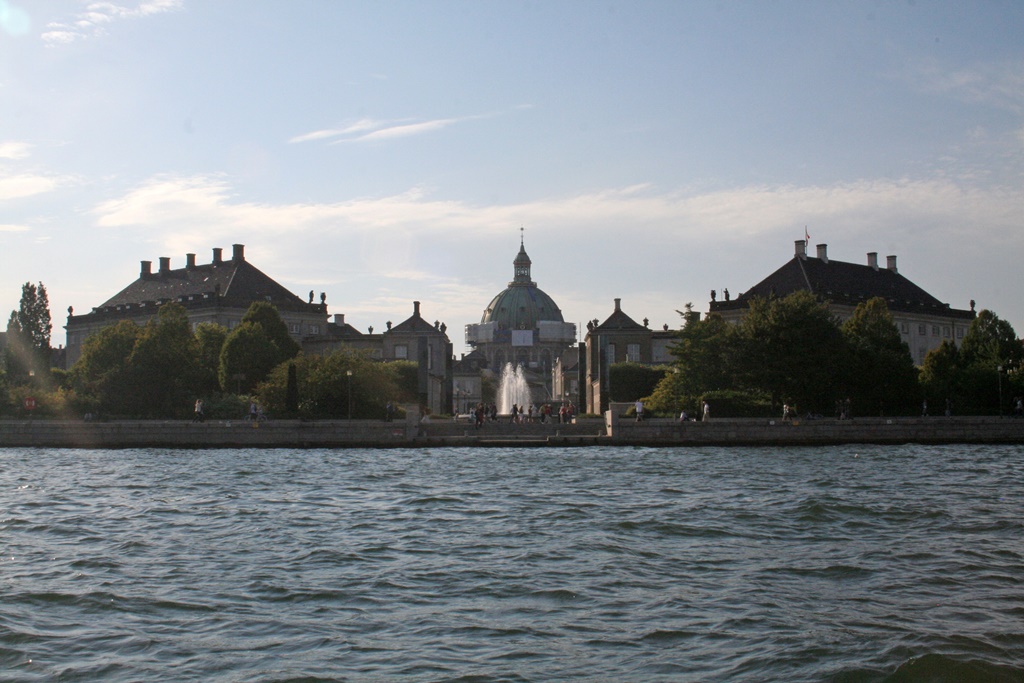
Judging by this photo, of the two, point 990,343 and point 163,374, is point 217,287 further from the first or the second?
point 990,343

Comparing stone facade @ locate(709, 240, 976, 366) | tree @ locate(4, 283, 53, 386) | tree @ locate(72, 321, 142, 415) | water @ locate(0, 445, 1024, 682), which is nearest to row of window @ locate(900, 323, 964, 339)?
stone facade @ locate(709, 240, 976, 366)

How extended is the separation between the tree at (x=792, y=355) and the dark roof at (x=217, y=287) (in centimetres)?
5402

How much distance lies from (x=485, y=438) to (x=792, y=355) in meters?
17.3

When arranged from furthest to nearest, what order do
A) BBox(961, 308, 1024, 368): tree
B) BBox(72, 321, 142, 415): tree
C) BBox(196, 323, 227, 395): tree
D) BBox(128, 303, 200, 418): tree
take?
BBox(196, 323, 227, 395): tree < BBox(961, 308, 1024, 368): tree < BBox(128, 303, 200, 418): tree < BBox(72, 321, 142, 415): tree

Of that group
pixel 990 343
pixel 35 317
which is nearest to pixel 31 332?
pixel 35 317

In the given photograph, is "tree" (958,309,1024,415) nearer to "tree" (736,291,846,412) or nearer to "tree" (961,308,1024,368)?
"tree" (961,308,1024,368)

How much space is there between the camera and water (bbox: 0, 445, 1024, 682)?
12219mm

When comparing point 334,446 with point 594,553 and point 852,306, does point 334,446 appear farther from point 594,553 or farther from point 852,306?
point 852,306

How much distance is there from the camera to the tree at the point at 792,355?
2384 inches

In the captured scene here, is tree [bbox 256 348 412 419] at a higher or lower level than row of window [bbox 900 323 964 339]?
lower

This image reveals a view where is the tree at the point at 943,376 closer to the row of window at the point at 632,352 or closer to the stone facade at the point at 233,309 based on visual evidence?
the row of window at the point at 632,352

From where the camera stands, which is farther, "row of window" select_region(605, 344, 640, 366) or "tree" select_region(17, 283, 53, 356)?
"row of window" select_region(605, 344, 640, 366)

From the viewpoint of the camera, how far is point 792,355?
60812 millimetres

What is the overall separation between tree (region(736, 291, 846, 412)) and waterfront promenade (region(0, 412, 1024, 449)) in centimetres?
805
